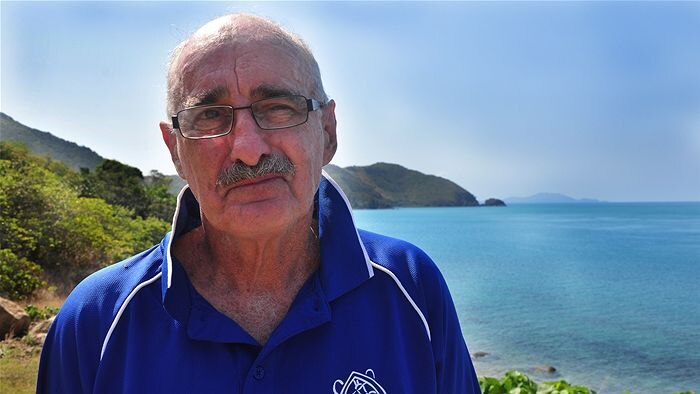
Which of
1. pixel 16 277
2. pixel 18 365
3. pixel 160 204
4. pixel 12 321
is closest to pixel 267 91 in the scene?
pixel 18 365

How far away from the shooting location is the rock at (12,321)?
9984 millimetres

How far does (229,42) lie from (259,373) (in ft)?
3.22

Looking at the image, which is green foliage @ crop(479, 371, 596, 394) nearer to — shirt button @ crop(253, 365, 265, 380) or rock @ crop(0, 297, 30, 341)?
shirt button @ crop(253, 365, 265, 380)

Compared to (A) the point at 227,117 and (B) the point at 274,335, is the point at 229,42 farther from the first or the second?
(B) the point at 274,335

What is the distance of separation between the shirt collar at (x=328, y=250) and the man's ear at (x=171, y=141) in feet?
0.39

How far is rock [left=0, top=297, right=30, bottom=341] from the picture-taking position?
32.8ft

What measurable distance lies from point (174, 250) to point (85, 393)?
0.51 meters

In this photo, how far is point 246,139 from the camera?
1794mm

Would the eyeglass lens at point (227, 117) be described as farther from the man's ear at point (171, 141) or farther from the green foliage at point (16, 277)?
the green foliage at point (16, 277)

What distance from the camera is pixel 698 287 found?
128 ft

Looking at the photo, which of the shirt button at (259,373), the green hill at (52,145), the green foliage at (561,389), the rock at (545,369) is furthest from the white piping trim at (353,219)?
the green hill at (52,145)

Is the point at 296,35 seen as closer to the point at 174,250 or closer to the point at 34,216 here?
the point at 174,250

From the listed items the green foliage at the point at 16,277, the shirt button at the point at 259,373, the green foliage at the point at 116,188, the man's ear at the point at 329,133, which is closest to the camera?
the shirt button at the point at 259,373

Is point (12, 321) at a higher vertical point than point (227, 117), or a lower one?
lower
